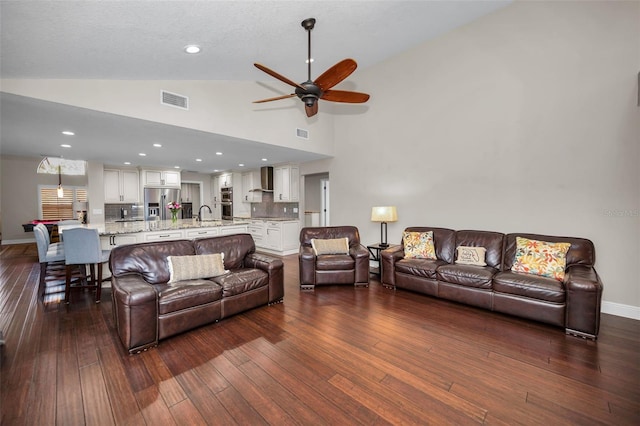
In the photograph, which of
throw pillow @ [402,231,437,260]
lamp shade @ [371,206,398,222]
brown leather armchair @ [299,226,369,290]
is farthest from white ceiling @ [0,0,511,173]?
throw pillow @ [402,231,437,260]

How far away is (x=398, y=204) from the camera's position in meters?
5.16

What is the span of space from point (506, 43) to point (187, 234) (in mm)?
5898

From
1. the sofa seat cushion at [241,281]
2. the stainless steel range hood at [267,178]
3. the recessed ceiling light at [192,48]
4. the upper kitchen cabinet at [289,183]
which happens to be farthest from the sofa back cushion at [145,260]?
the stainless steel range hood at [267,178]

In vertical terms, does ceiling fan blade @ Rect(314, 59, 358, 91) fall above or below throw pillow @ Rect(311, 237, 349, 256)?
above

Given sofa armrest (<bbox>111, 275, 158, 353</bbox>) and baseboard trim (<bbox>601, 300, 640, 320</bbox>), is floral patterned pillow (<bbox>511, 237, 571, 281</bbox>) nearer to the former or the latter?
baseboard trim (<bbox>601, 300, 640, 320</bbox>)

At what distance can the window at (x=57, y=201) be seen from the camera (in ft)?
26.6

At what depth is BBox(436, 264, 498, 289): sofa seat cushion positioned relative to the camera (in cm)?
326

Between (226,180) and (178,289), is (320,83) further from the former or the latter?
(226,180)

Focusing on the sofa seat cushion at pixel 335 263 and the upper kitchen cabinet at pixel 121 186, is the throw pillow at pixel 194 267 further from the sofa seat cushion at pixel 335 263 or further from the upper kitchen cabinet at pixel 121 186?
the upper kitchen cabinet at pixel 121 186

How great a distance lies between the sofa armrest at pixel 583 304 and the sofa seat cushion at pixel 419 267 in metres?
1.36

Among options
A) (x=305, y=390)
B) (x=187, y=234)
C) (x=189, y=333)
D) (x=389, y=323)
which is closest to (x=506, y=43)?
(x=389, y=323)

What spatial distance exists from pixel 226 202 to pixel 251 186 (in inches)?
59.1

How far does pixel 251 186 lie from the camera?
27.0ft

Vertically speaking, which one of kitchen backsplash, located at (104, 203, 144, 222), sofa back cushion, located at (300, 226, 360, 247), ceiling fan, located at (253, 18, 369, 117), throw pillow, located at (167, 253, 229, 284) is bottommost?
throw pillow, located at (167, 253, 229, 284)
